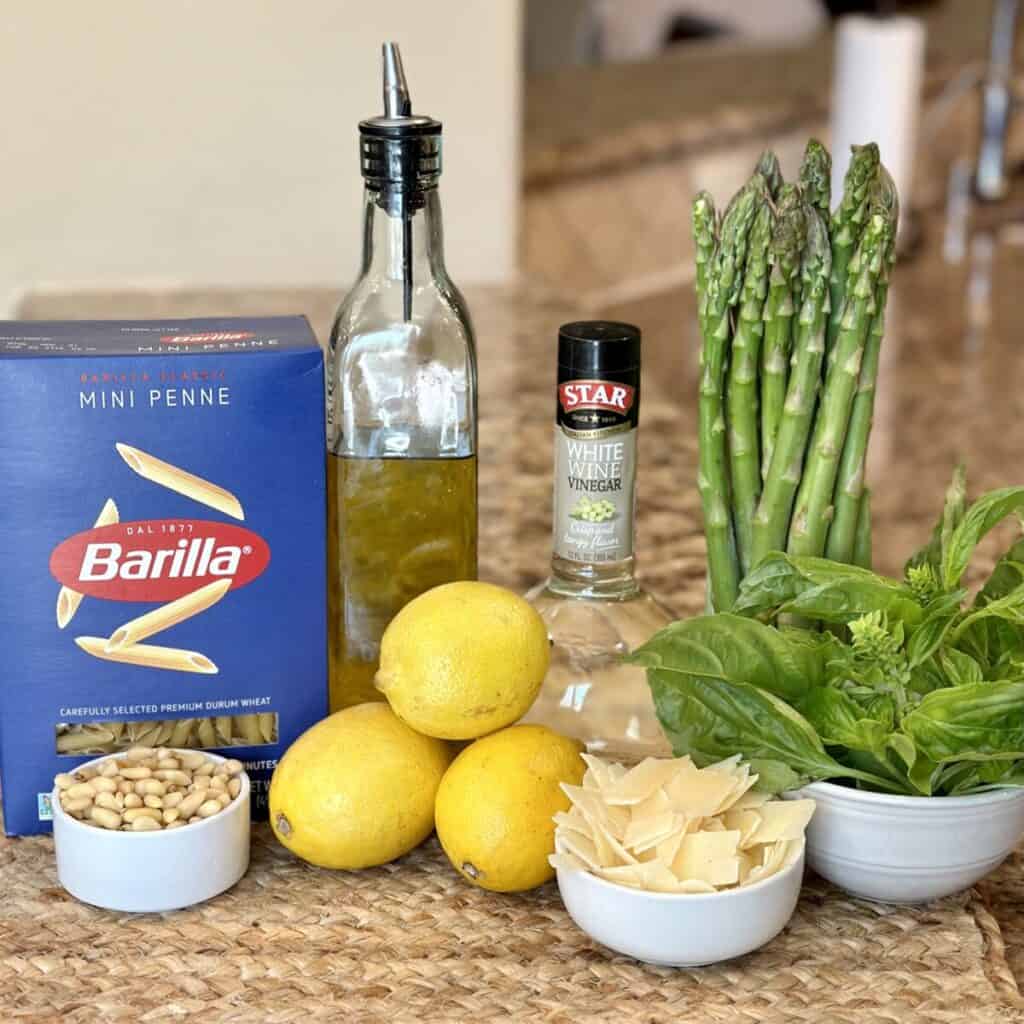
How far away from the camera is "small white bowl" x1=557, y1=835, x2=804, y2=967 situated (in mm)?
651

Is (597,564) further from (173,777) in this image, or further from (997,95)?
(997,95)

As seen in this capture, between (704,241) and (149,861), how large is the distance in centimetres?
40

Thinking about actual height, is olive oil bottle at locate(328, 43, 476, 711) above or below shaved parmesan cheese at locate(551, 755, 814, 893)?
above

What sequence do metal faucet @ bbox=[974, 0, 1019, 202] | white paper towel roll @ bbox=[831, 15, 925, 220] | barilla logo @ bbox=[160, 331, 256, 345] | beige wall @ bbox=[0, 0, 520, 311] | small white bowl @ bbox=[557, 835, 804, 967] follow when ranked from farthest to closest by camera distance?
metal faucet @ bbox=[974, 0, 1019, 202]
white paper towel roll @ bbox=[831, 15, 925, 220]
beige wall @ bbox=[0, 0, 520, 311]
barilla logo @ bbox=[160, 331, 256, 345]
small white bowl @ bbox=[557, 835, 804, 967]

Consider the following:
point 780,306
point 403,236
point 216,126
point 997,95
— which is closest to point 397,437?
point 403,236

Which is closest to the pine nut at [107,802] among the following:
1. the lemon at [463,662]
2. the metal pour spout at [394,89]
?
the lemon at [463,662]

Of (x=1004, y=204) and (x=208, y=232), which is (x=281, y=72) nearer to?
(x=208, y=232)

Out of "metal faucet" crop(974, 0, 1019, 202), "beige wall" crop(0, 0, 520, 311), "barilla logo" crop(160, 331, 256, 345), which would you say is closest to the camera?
"barilla logo" crop(160, 331, 256, 345)

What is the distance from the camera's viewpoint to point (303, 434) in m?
0.75

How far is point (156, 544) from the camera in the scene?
747 mm

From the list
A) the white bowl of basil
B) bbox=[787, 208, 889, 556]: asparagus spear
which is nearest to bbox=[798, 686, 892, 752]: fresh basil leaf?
the white bowl of basil

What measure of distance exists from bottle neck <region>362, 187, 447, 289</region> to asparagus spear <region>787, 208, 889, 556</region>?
0.69 feet

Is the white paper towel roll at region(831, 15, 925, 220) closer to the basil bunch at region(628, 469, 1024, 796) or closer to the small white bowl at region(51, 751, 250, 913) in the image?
the basil bunch at region(628, 469, 1024, 796)

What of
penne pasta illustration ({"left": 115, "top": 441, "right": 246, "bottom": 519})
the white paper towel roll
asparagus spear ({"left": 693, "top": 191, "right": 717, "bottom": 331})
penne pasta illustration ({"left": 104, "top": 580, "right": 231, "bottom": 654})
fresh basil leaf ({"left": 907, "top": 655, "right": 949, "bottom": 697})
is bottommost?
fresh basil leaf ({"left": 907, "top": 655, "right": 949, "bottom": 697})
